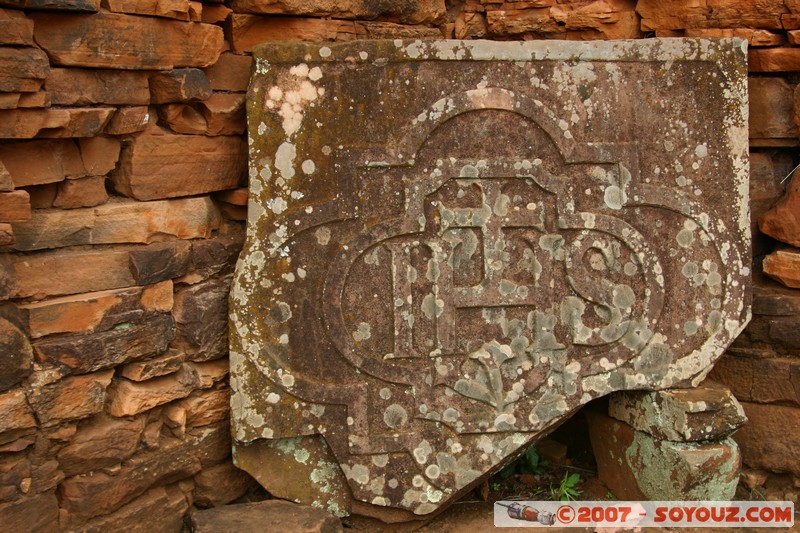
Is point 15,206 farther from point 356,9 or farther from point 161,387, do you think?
point 356,9

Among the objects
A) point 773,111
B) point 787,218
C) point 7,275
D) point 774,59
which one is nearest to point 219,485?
point 7,275

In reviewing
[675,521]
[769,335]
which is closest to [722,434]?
[675,521]

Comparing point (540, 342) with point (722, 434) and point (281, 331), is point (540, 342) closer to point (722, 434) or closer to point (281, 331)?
point (722, 434)

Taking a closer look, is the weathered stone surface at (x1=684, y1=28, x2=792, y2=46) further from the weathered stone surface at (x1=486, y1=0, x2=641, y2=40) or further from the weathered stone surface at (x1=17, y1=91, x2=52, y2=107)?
the weathered stone surface at (x1=17, y1=91, x2=52, y2=107)

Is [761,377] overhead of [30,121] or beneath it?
beneath

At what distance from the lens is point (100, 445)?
3248 mm

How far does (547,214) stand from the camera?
→ 3.64 meters

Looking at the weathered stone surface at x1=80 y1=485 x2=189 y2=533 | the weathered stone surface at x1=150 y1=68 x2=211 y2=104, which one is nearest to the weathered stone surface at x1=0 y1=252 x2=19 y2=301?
the weathered stone surface at x1=150 y1=68 x2=211 y2=104

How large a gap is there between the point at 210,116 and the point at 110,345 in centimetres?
99

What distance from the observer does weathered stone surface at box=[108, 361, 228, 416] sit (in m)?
3.30

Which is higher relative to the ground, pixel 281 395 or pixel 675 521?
pixel 281 395

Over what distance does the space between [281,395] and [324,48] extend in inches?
55.4

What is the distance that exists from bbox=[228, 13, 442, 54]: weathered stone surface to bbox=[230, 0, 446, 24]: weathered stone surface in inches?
1.3

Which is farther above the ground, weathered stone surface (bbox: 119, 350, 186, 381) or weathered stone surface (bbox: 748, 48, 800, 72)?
weathered stone surface (bbox: 748, 48, 800, 72)
